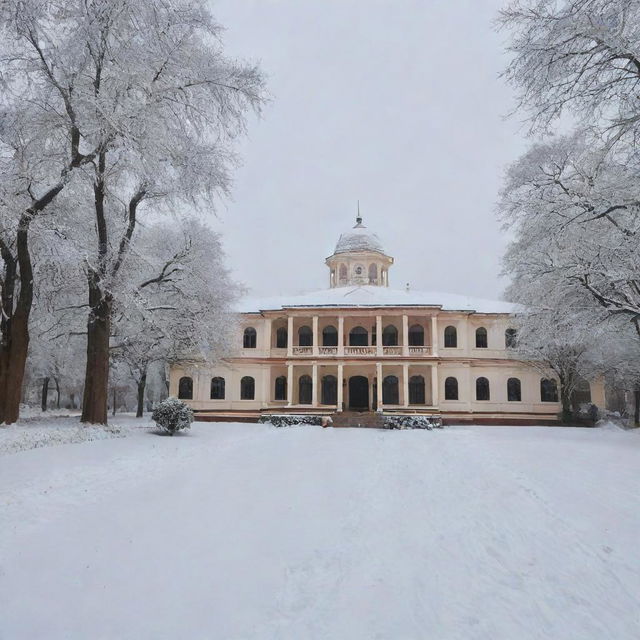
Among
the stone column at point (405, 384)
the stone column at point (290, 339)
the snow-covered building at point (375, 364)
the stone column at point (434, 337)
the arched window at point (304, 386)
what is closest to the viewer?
the stone column at point (405, 384)

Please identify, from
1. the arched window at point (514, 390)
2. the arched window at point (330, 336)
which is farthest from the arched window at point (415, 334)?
the arched window at point (514, 390)

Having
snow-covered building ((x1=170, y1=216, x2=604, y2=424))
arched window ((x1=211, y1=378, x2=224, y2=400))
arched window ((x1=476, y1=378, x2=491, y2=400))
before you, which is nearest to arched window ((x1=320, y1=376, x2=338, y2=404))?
snow-covered building ((x1=170, y1=216, x2=604, y2=424))

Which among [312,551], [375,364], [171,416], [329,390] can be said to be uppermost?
[375,364]

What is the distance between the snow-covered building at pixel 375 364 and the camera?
1276 inches

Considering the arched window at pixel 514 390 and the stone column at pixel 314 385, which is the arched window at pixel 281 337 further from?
the arched window at pixel 514 390

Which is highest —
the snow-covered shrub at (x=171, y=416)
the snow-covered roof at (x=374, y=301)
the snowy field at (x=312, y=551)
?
Result: the snow-covered roof at (x=374, y=301)

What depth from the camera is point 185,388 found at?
34.8 metres

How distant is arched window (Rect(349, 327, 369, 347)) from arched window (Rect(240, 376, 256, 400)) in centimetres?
710

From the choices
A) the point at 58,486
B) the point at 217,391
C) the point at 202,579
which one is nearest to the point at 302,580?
the point at 202,579

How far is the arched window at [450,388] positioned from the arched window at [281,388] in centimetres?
1051

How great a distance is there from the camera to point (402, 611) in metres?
4.26

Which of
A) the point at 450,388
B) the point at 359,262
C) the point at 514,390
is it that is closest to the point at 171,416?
the point at 450,388

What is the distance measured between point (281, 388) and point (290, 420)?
29.7 ft

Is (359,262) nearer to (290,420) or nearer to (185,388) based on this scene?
(185,388)
